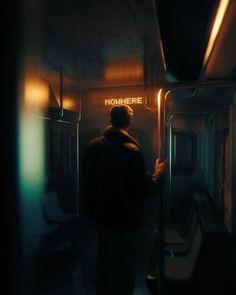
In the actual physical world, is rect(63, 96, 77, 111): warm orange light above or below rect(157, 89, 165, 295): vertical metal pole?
above

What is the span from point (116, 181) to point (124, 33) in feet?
3.15

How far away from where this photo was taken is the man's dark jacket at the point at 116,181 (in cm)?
139

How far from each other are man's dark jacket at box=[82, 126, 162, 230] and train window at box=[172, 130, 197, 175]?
2.18m

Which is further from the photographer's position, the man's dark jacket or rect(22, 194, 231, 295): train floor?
rect(22, 194, 231, 295): train floor

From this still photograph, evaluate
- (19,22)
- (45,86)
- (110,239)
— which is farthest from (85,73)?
(19,22)

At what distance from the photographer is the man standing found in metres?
1.39

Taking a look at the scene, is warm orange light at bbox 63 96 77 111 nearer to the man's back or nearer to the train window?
the train window

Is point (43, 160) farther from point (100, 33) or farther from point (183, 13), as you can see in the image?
point (183, 13)

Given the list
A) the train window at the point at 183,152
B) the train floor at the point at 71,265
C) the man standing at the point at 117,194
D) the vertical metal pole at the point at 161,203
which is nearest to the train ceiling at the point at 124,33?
the vertical metal pole at the point at 161,203

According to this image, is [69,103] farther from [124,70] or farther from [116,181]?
[116,181]

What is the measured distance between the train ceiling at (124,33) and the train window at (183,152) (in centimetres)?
132

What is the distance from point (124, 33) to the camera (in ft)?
5.74

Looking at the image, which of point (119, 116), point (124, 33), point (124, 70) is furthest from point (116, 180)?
point (124, 70)

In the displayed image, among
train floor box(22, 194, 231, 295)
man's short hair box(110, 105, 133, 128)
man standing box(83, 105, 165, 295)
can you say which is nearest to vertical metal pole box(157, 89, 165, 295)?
man standing box(83, 105, 165, 295)
